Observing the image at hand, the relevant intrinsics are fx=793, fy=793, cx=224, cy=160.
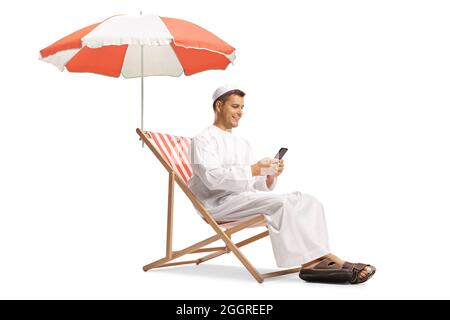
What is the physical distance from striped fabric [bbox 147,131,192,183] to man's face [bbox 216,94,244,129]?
46 cm

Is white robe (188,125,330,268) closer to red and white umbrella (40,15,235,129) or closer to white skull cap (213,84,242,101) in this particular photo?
white skull cap (213,84,242,101)

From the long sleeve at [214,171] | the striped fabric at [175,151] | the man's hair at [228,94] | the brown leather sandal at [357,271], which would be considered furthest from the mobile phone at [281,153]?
the brown leather sandal at [357,271]

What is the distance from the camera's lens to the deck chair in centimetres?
553

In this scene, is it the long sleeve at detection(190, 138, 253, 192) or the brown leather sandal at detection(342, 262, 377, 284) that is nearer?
the brown leather sandal at detection(342, 262, 377, 284)

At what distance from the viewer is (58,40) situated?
5848 mm

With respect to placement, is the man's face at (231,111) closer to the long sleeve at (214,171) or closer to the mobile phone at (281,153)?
the long sleeve at (214,171)

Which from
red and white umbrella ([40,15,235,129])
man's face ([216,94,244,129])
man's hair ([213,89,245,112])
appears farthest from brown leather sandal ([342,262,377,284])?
red and white umbrella ([40,15,235,129])

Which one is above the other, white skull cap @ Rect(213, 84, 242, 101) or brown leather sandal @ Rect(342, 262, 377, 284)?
white skull cap @ Rect(213, 84, 242, 101)

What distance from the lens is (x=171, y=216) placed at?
6.04 m

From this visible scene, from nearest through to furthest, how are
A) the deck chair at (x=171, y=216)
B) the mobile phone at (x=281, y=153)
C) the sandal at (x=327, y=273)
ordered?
the sandal at (x=327, y=273), the deck chair at (x=171, y=216), the mobile phone at (x=281, y=153)

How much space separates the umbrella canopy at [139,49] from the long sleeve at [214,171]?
0.70m

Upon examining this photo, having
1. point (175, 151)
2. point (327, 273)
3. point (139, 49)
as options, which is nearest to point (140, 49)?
point (139, 49)

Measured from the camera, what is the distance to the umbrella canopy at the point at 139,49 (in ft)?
17.8

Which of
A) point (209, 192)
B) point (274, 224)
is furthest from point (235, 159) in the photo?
point (274, 224)
